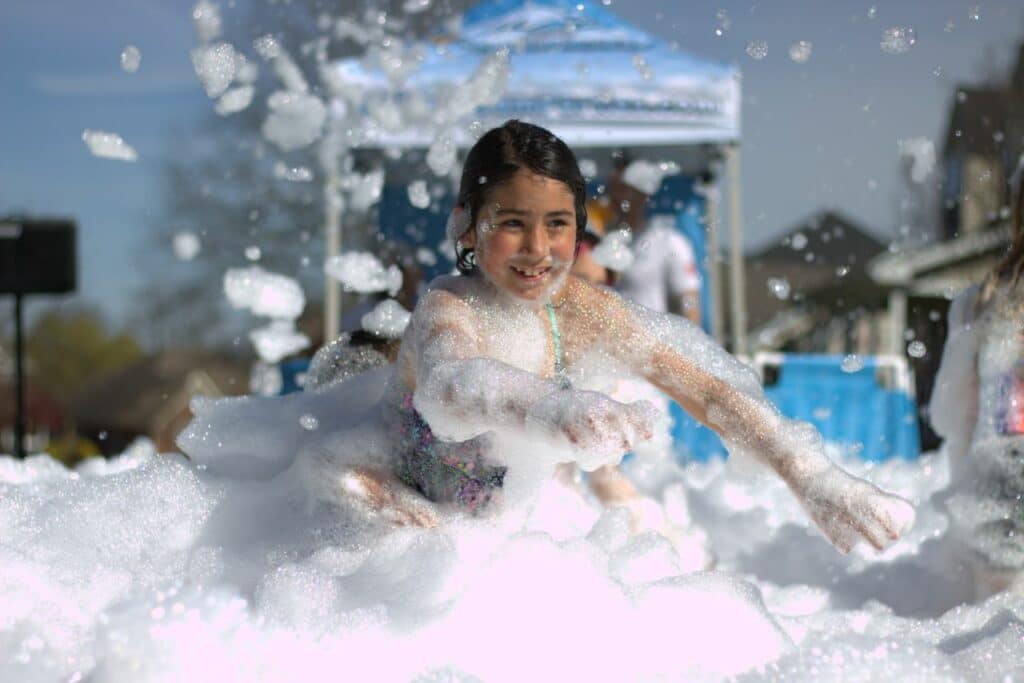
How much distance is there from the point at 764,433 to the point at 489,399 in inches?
20.9

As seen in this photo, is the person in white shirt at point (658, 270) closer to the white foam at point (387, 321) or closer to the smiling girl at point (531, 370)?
the white foam at point (387, 321)

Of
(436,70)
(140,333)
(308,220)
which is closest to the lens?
(436,70)

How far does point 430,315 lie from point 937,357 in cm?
198

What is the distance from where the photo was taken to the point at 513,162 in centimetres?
167

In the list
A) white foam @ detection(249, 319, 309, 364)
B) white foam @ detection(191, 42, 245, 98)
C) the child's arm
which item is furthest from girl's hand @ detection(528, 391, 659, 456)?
white foam @ detection(249, 319, 309, 364)

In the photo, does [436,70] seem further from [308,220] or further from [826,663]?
[826,663]

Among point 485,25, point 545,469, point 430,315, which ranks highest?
point 485,25

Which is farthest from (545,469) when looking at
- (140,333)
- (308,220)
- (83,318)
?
(83,318)

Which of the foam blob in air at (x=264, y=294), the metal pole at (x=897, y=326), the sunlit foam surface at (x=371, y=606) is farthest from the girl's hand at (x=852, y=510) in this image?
the metal pole at (x=897, y=326)

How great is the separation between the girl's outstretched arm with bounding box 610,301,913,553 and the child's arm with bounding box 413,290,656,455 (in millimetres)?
376

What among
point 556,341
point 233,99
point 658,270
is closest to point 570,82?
point 658,270

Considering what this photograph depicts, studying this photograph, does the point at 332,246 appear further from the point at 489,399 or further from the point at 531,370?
the point at 489,399

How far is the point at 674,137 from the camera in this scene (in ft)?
16.2

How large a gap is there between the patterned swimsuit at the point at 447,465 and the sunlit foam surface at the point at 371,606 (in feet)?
0.21
